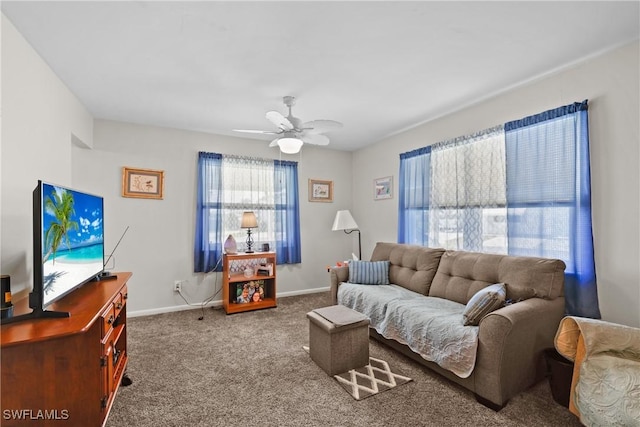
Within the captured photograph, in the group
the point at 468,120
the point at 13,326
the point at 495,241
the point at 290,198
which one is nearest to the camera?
the point at 13,326

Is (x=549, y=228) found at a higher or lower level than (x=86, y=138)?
lower

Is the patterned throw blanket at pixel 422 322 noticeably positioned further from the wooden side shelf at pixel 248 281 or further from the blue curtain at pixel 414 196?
the wooden side shelf at pixel 248 281

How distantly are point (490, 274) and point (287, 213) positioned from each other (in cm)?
287

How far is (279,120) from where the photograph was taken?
264 centimetres

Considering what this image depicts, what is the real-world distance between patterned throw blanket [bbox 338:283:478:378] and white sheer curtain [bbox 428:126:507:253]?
0.79 metres

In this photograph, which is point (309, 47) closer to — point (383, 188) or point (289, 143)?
point (289, 143)

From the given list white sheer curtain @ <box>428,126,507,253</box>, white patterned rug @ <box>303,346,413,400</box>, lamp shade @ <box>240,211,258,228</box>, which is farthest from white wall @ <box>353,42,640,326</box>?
lamp shade @ <box>240,211,258,228</box>

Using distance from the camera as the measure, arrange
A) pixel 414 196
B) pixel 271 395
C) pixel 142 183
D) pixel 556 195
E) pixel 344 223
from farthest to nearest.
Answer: pixel 344 223, pixel 414 196, pixel 142 183, pixel 556 195, pixel 271 395

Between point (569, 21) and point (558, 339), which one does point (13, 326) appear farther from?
point (569, 21)

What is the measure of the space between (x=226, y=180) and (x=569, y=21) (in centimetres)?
377

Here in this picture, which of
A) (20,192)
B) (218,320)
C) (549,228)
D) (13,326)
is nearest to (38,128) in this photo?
(20,192)

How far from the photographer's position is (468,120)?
10.7ft

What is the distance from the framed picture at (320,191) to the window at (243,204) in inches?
12.9

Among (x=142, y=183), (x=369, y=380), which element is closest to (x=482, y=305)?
(x=369, y=380)
